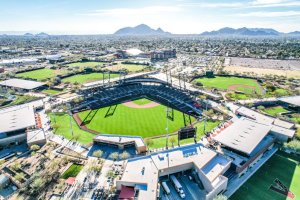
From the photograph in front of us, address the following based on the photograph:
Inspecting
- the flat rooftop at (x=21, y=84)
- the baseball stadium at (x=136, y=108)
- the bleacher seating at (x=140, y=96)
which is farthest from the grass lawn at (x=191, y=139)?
the flat rooftop at (x=21, y=84)

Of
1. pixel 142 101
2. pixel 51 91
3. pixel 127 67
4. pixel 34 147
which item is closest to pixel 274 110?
pixel 142 101

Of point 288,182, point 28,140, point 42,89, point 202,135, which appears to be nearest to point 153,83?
point 202,135

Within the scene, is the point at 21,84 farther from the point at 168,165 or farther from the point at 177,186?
the point at 177,186

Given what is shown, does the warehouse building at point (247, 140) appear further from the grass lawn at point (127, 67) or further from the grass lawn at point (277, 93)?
the grass lawn at point (127, 67)

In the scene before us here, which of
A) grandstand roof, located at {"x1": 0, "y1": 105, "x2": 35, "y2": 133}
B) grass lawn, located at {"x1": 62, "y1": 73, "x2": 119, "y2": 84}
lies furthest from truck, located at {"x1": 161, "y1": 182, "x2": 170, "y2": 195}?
grass lawn, located at {"x1": 62, "y1": 73, "x2": 119, "y2": 84}

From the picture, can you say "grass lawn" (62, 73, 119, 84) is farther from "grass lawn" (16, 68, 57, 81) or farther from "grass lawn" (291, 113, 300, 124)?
"grass lawn" (291, 113, 300, 124)

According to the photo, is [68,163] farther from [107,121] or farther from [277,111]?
[277,111]
